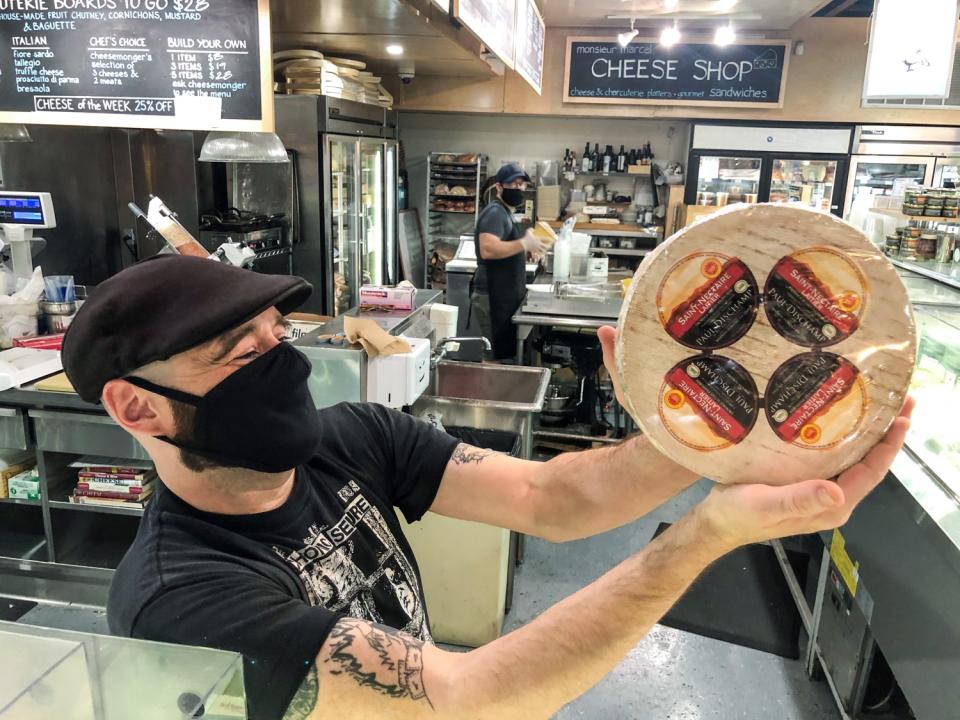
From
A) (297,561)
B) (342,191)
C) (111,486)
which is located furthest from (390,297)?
(342,191)

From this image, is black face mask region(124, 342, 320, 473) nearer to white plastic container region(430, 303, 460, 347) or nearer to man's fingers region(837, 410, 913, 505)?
man's fingers region(837, 410, 913, 505)

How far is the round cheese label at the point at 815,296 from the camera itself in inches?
35.1

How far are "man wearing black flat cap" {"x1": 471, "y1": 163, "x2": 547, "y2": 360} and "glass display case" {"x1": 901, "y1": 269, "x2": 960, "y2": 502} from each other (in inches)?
103

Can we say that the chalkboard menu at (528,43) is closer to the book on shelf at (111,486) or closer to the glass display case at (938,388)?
the glass display case at (938,388)

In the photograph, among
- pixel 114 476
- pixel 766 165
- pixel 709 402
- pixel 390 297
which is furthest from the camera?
pixel 766 165

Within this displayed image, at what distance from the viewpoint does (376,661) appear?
96 cm

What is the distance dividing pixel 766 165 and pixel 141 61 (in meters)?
5.99

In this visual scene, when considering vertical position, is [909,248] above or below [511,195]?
below

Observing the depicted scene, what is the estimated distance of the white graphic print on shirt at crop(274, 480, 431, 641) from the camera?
1146 millimetres

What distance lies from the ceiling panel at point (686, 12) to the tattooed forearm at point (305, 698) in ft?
19.4

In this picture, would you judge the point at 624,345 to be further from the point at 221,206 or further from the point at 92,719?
the point at 221,206

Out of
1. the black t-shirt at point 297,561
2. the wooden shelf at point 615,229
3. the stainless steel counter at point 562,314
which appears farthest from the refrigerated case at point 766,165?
the black t-shirt at point 297,561

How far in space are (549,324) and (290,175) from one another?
87.4 inches

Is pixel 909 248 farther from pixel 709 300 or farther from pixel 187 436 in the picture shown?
pixel 187 436
